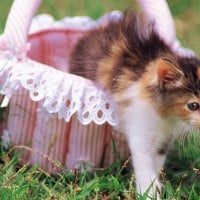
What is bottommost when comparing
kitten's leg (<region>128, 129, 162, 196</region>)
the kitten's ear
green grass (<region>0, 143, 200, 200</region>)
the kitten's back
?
green grass (<region>0, 143, 200, 200</region>)

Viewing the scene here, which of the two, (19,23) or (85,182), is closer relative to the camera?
(85,182)

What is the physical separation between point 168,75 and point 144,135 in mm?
267

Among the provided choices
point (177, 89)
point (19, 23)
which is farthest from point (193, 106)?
point (19, 23)

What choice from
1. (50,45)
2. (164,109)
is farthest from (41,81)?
(50,45)

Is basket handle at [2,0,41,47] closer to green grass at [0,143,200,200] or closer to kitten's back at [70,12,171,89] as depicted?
kitten's back at [70,12,171,89]

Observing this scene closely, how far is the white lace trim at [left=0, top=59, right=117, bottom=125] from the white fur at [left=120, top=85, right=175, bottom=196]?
86 millimetres

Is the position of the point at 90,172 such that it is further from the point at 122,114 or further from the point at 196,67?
the point at 196,67

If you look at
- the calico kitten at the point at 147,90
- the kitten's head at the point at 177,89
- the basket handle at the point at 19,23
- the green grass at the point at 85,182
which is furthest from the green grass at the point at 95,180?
the basket handle at the point at 19,23

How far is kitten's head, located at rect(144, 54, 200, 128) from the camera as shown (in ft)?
7.88

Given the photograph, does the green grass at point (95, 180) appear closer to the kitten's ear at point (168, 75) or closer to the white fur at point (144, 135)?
the white fur at point (144, 135)

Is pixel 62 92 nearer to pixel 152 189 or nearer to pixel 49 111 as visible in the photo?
pixel 49 111

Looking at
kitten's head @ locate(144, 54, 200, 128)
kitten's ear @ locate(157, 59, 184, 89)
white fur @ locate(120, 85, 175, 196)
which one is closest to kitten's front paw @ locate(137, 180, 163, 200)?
white fur @ locate(120, 85, 175, 196)

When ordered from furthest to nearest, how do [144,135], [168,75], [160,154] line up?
[160,154]
[144,135]
[168,75]

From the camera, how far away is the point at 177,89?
7.97 feet
